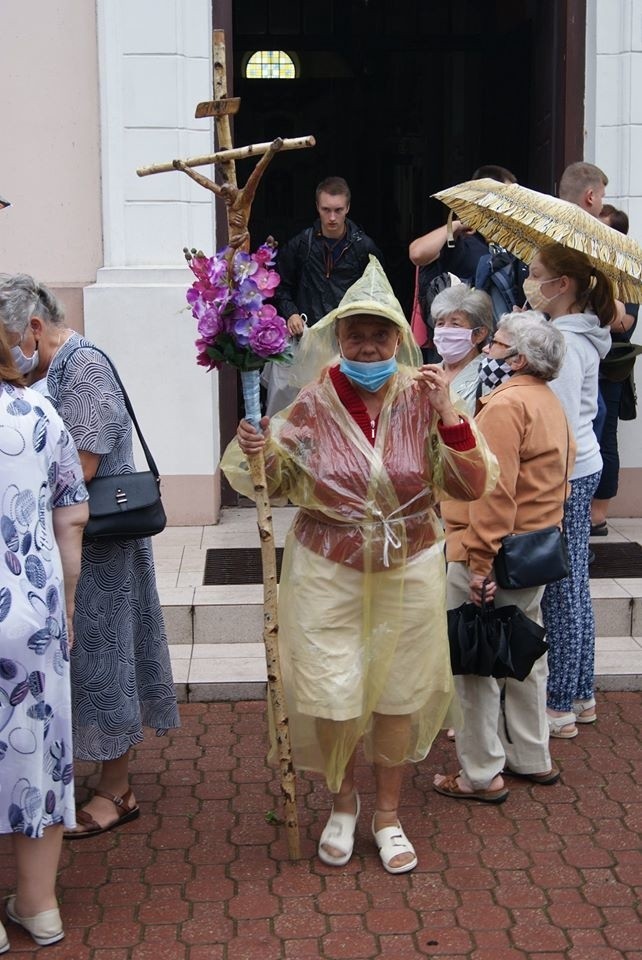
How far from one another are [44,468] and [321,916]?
152cm

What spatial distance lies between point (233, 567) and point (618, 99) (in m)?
3.43

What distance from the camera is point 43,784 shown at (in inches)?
144

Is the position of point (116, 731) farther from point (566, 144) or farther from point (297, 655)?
point (566, 144)

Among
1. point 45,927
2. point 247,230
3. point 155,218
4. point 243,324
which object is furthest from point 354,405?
point 155,218

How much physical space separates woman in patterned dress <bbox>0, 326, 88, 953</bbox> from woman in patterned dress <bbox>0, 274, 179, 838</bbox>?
417 mm

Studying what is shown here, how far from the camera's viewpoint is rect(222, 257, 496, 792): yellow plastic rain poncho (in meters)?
4.05

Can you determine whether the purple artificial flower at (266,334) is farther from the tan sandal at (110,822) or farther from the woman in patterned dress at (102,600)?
the tan sandal at (110,822)

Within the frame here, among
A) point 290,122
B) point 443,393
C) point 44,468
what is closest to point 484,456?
point 443,393

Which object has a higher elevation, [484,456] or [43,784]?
[484,456]

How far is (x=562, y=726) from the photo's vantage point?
206 inches

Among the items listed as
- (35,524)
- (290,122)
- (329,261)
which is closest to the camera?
(35,524)

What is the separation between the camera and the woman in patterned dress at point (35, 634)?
3.50 meters

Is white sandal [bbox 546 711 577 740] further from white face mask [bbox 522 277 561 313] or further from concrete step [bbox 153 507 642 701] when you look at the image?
white face mask [bbox 522 277 561 313]

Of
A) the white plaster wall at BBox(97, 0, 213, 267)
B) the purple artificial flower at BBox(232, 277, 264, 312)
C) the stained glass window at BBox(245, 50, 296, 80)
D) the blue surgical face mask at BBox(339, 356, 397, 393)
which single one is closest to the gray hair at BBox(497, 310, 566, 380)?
the blue surgical face mask at BBox(339, 356, 397, 393)
